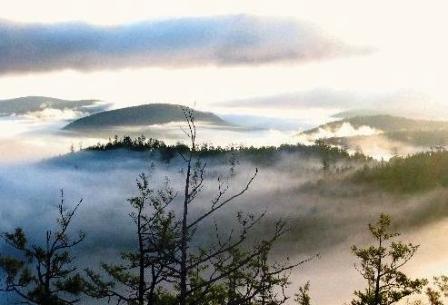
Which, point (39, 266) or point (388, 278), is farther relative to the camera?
point (388, 278)

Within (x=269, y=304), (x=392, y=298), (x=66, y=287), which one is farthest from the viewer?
(x=392, y=298)

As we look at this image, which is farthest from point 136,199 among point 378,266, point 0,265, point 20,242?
point 378,266

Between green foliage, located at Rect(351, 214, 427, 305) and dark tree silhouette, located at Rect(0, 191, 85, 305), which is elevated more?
dark tree silhouette, located at Rect(0, 191, 85, 305)

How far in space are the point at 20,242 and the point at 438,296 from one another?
27527 mm

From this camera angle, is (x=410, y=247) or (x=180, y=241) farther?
(x=410, y=247)

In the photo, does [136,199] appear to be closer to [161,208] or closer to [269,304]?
[161,208]

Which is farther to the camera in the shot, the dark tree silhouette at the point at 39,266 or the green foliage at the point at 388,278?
the green foliage at the point at 388,278

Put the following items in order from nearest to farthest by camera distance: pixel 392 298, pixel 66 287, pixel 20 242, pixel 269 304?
pixel 269 304, pixel 20 242, pixel 66 287, pixel 392 298

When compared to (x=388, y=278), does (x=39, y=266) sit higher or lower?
higher

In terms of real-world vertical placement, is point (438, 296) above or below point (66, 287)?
below

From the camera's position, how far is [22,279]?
1717 cm

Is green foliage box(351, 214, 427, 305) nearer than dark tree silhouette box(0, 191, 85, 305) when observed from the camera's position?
No

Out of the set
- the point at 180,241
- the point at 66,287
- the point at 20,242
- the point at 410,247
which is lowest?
the point at 410,247

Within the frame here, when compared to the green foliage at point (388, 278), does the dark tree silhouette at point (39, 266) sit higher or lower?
higher
